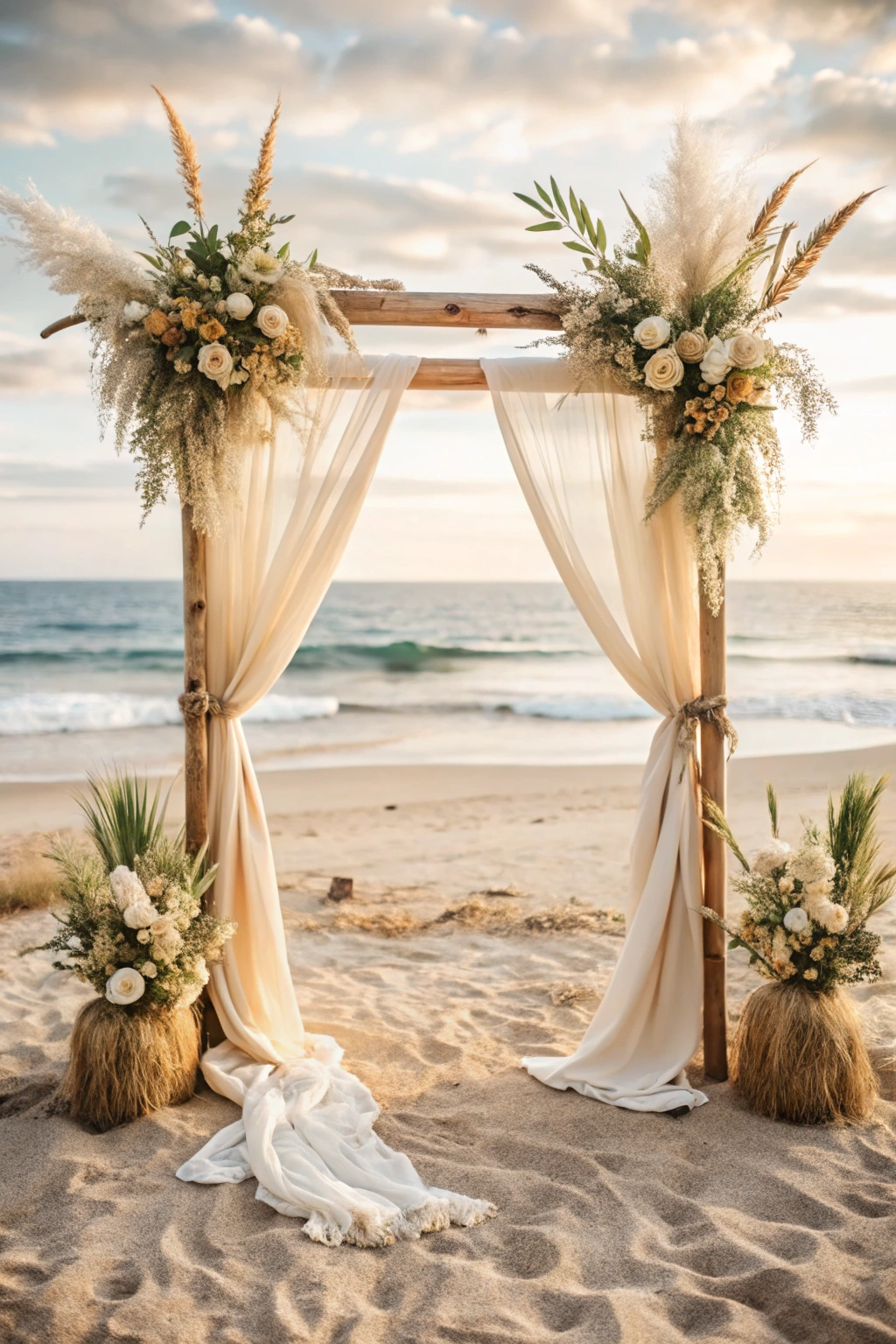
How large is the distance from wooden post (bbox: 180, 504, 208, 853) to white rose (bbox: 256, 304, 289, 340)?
68 centimetres

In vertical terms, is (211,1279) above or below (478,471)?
below

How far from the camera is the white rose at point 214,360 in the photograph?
9.86 ft

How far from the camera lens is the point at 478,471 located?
22922 mm

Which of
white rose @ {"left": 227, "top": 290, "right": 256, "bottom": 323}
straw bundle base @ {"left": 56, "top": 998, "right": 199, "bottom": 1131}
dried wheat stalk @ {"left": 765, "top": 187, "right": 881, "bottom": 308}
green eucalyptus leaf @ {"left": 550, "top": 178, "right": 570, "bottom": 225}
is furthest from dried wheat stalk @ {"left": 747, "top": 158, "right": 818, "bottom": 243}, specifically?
straw bundle base @ {"left": 56, "top": 998, "right": 199, "bottom": 1131}

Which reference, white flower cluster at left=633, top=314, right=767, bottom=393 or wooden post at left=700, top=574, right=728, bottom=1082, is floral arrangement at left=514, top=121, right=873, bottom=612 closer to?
white flower cluster at left=633, top=314, right=767, bottom=393

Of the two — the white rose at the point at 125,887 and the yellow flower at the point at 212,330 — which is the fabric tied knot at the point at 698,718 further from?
the yellow flower at the point at 212,330

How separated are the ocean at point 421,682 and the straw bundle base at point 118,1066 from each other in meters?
6.33

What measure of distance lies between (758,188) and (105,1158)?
3.62m

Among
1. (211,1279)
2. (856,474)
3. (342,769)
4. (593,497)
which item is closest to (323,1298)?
(211,1279)

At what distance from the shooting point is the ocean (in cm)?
1097

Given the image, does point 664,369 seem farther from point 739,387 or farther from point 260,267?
point 260,267

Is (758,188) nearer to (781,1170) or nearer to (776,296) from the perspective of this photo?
(776,296)

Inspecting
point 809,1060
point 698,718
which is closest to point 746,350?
point 698,718

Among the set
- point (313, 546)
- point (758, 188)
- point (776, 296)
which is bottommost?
point (313, 546)
